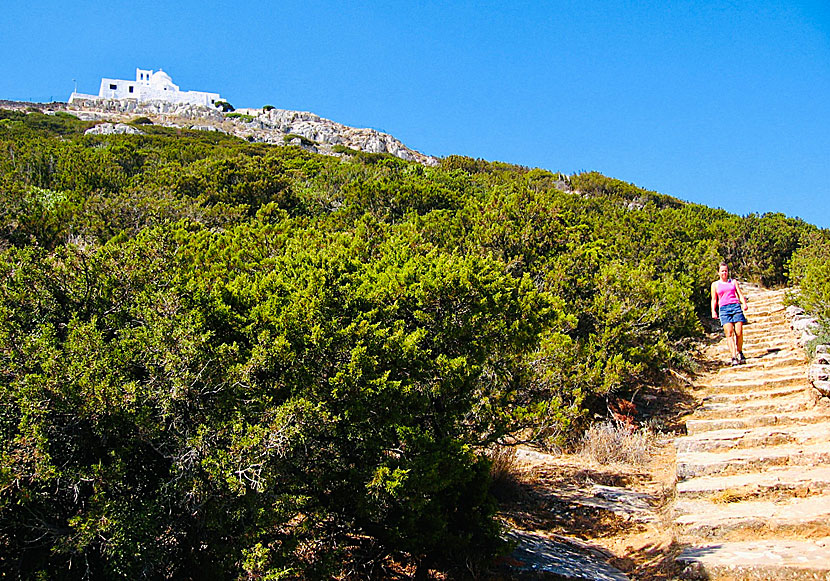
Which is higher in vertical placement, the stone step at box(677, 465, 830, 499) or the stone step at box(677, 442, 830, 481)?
the stone step at box(677, 442, 830, 481)

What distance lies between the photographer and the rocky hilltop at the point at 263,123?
4984 cm

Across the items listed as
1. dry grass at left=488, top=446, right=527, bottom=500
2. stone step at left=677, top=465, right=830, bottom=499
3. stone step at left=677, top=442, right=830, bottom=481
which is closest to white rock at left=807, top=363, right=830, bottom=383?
stone step at left=677, top=442, right=830, bottom=481

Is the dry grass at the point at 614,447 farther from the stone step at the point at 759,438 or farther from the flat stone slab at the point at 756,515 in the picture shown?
the flat stone slab at the point at 756,515

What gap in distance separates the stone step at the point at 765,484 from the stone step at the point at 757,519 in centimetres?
12

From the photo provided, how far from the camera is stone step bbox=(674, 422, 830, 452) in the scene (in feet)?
20.6

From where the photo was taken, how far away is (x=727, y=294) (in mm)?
8641

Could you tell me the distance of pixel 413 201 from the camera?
15305mm

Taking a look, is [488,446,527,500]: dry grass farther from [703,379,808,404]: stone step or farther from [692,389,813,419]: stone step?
[703,379,808,404]: stone step

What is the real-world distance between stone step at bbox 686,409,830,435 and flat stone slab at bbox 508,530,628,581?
3506mm

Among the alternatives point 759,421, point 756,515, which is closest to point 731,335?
point 759,421

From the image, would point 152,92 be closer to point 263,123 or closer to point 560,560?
point 263,123

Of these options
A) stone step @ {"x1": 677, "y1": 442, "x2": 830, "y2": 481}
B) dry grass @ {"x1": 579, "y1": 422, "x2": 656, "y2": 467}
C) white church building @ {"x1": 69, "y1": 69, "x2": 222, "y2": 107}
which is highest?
white church building @ {"x1": 69, "y1": 69, "x2": 222, "y2": 107}

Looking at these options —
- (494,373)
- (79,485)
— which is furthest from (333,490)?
(494,373)

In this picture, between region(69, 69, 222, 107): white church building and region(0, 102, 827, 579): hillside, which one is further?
region(69, 69, 222, 107): white church building
